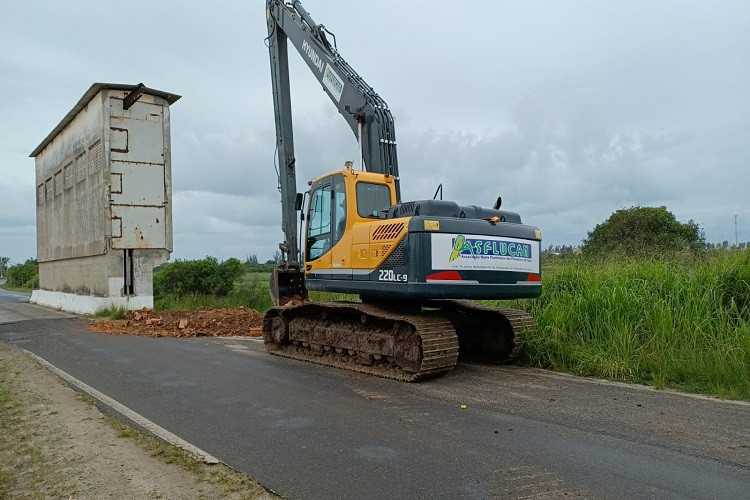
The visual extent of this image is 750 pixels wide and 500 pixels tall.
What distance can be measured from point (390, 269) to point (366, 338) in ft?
4.20

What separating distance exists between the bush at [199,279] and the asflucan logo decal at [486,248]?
15.0 m

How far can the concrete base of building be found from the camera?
1758 cm

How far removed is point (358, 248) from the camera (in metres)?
8.41

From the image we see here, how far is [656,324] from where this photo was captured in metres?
8.35

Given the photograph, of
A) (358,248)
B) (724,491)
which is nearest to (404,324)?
(358,248)

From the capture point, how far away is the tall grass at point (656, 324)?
287 inches

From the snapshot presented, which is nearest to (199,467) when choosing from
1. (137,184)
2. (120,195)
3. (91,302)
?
(120,195)

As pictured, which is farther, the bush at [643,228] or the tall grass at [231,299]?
the tall grass at [231,299]

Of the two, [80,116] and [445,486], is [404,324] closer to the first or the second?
[445,486]

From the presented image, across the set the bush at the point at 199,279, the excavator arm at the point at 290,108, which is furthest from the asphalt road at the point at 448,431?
the bush at the point at 199,279

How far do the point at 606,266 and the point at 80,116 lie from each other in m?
17.7

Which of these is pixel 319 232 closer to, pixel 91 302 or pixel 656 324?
pixel 656 324

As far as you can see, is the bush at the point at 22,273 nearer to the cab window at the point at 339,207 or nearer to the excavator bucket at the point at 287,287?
the excavator bucket at the point at 287,287

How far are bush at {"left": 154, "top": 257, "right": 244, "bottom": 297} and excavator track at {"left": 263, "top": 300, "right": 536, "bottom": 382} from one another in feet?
36.5
